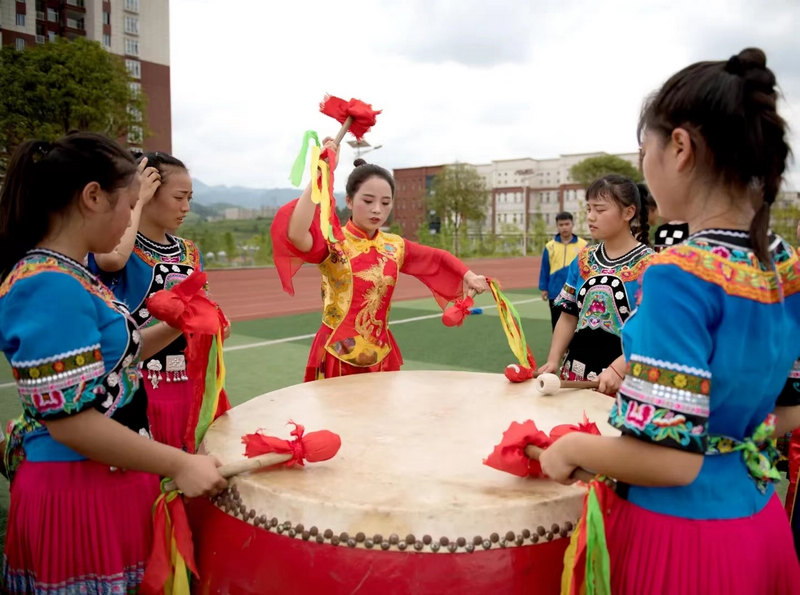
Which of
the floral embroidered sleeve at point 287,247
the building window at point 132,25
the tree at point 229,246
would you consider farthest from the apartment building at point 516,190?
the floral embroidered sleeve at point 287,247

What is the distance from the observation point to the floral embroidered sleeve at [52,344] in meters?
0.97

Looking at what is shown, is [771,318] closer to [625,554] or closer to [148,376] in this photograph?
[625,554]

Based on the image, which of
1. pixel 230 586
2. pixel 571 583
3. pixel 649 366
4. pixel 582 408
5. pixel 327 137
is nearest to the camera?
pixel 649 366

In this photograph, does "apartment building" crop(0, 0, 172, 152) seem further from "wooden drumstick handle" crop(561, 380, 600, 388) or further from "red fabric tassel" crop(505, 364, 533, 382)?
"wooden drumstick handle" crop(561, 380, 600, 388)

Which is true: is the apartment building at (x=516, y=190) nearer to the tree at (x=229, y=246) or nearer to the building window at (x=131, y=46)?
the building window at (x=131, y=46)

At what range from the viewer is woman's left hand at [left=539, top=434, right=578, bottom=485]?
0.94 metres

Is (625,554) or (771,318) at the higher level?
(771,318)

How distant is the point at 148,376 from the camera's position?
1.97m

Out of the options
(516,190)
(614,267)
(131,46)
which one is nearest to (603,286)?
(614,267)

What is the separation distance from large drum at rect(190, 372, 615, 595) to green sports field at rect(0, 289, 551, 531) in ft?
6.88

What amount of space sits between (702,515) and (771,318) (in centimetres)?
30

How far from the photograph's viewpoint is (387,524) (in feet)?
3.30

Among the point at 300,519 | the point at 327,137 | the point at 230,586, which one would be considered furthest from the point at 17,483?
the point at 327,137

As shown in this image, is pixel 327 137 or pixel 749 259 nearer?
pixel 749 259
